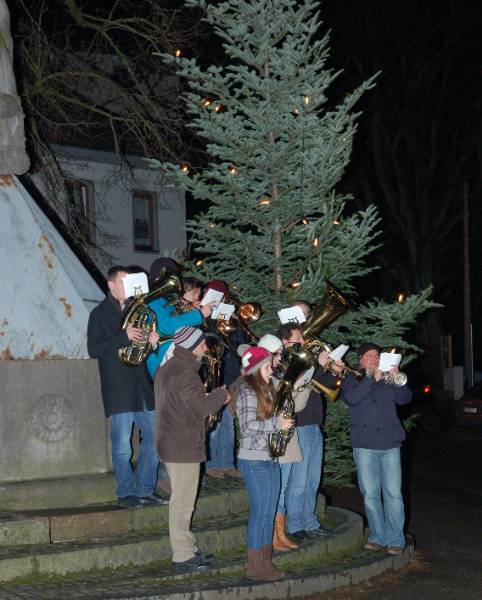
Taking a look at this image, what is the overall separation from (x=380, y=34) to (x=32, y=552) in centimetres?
2037

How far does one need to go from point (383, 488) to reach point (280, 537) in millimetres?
1019

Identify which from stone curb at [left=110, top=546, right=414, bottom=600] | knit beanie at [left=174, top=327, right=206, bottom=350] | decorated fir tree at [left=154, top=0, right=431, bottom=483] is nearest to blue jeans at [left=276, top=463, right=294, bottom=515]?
stone curb at [left=110, top=546, right=414, bottom=600]

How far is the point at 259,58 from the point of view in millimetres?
10469

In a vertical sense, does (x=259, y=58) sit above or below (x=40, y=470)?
above

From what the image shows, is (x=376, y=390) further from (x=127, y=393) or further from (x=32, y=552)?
(x=32, y=552)

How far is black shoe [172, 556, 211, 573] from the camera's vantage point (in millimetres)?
6902

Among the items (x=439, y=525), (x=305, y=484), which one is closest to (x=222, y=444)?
(x=305, y=484)

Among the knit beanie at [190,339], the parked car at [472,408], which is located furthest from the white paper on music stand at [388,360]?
the parked car at [472,408]

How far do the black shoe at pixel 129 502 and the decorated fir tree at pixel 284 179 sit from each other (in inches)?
129

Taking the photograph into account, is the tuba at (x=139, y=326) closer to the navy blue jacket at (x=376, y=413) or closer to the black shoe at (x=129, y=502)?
the black shoe at (x=129, y=502)

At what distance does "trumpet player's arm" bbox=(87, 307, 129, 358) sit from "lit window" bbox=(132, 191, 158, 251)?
21.4m

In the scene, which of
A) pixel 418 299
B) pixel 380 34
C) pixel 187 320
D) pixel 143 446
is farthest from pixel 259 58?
pixel 380 34

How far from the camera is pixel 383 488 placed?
826 cm

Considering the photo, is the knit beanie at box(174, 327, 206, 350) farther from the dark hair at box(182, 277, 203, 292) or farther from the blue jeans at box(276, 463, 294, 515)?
the blue jeans at box(276, 463, 294, 515)
